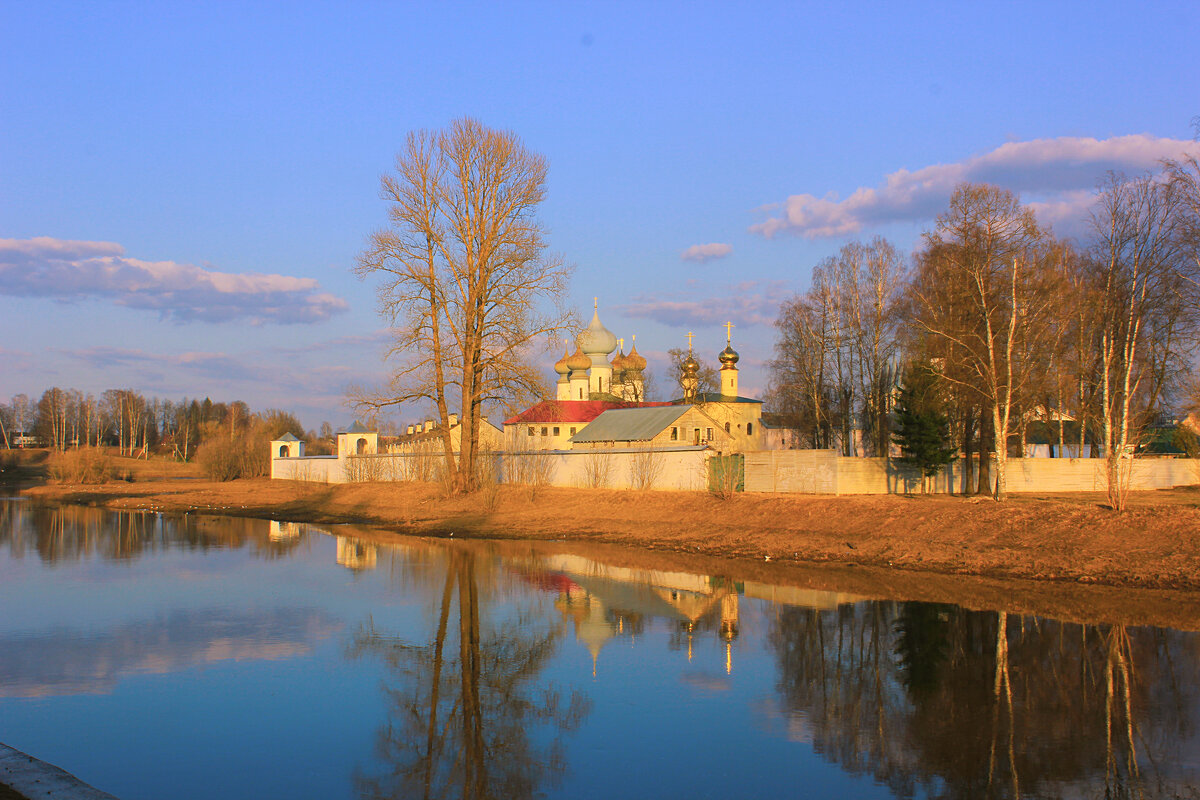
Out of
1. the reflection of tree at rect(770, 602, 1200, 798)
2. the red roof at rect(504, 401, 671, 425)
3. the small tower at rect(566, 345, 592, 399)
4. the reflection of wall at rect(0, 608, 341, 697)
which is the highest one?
the small tower at rect(566, 345, 592, 399)

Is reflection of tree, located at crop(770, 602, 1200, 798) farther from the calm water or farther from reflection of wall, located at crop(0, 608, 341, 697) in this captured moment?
reflection of wall, located at crop(0, 608, 341, 697)

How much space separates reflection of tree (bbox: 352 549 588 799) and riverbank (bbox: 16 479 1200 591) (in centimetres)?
914

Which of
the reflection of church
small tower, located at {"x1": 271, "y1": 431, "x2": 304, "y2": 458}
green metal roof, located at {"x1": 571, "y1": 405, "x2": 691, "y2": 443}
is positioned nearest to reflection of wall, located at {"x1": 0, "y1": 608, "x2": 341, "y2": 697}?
the reflection of church

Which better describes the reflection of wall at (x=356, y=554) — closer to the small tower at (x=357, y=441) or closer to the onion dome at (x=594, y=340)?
the small tower at (x=357, y=441)

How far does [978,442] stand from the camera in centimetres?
2992

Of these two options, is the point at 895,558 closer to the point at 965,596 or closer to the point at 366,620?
the point at 965,596

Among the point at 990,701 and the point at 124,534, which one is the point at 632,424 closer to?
the point at 124,534

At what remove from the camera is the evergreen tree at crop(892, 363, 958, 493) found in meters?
28.6

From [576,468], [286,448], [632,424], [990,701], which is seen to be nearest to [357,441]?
[286,448]

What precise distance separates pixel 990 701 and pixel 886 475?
2144 cm

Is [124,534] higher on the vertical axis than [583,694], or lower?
lower

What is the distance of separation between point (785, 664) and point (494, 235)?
22.7 m

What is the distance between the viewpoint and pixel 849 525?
21.3 metres

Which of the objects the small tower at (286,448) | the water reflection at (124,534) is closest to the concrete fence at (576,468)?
the water reflection at (124,534)
